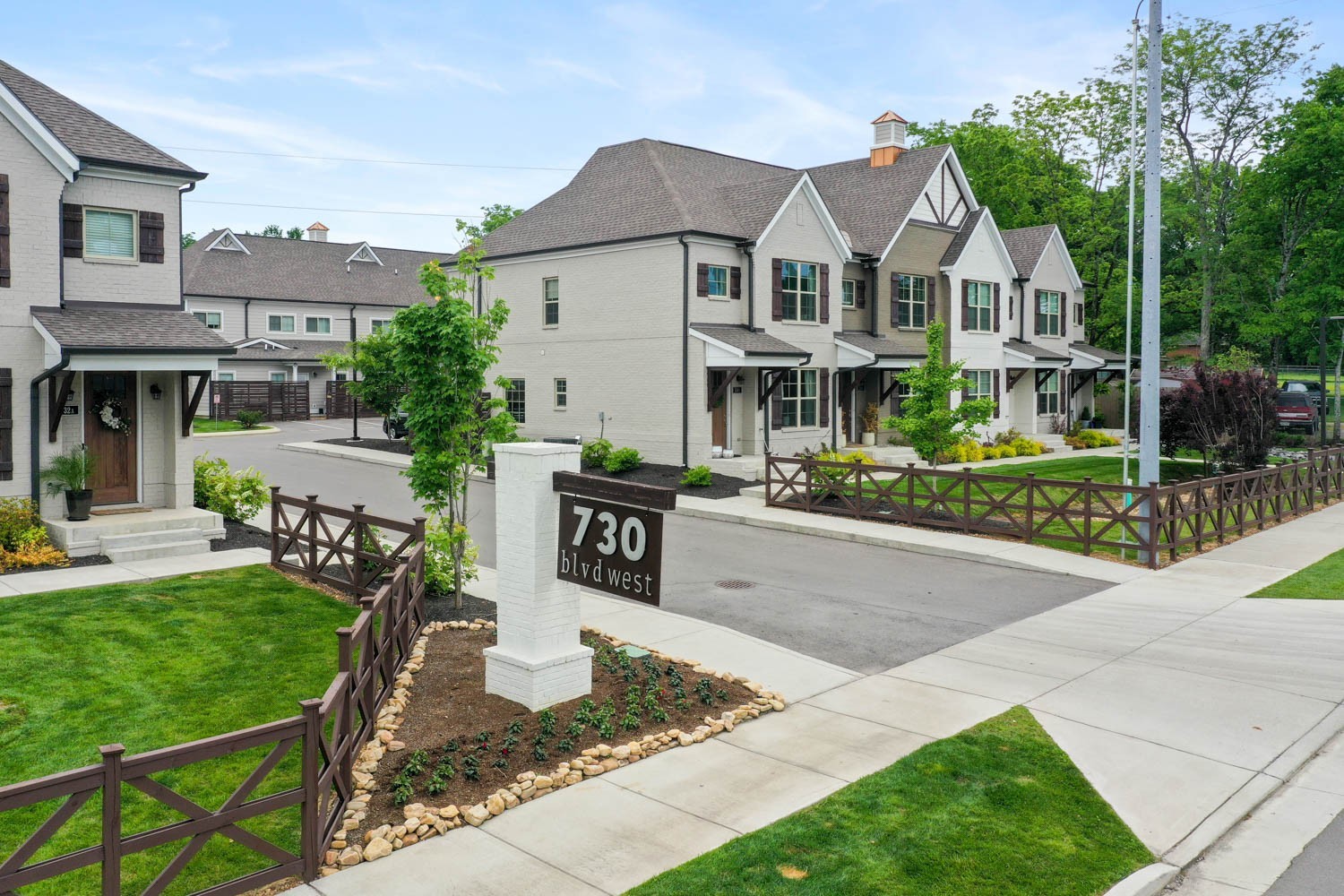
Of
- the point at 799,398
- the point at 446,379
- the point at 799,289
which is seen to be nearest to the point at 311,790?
the point at 446,379

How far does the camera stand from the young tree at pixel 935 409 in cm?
2453

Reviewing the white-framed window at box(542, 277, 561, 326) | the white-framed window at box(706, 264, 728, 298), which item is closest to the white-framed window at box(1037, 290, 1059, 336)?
the white-framed window at box(706, 264, 728, 298)

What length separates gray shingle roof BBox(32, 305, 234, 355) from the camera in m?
16.7

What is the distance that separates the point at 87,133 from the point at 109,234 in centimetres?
204

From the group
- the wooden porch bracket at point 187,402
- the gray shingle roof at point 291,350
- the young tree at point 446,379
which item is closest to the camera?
the young tree at point 446,379

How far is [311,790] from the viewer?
20.8 ft

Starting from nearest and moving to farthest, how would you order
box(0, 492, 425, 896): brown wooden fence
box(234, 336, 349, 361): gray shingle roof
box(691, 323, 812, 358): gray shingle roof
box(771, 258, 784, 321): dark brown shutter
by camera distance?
box(0, 492, 425, 896): brown wooden fence
box(691, 323, 812, 358): gray shingle roof
box(771, 258, 784, 321): dark brown shutter
box(234, 336, 349, 361): gray shingle roof

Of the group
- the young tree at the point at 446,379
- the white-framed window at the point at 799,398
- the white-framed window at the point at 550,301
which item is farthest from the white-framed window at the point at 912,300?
the young tree at the point at 446,379

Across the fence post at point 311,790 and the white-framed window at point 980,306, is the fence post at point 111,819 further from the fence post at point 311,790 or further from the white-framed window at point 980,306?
the white-framed window at point 980,306

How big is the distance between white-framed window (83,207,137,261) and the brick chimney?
2857 cm

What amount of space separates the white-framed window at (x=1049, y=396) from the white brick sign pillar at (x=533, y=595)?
124 feet

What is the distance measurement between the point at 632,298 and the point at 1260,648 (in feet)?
68.9

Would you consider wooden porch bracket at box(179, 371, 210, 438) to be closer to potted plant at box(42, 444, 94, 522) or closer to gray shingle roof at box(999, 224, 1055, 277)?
potted plant at box(42, 444, 94, 522)

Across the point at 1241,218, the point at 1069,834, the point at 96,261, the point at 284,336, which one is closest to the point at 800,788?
the point at 1069,834
